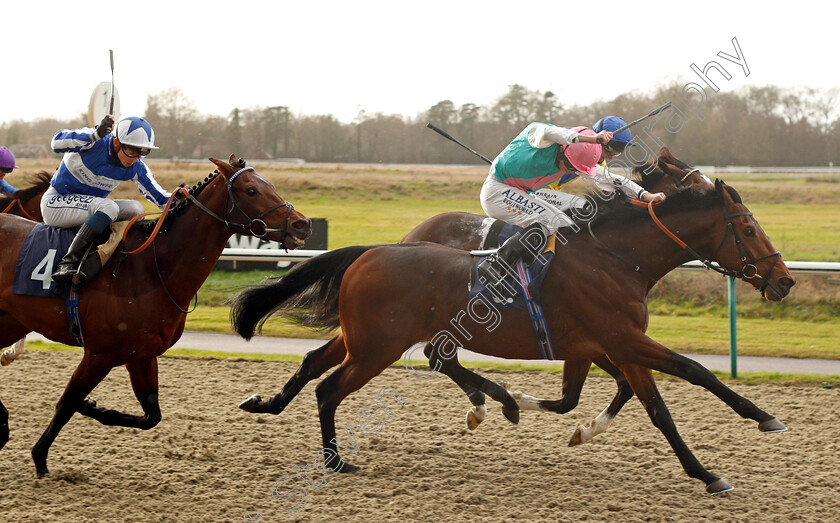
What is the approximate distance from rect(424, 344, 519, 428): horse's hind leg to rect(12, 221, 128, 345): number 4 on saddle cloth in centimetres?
206

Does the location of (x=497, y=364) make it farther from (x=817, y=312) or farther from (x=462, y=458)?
(x=817, y=312)

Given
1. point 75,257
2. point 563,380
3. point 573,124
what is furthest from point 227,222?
point 573,124

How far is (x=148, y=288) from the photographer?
4.26m

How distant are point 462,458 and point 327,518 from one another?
3.97 feet

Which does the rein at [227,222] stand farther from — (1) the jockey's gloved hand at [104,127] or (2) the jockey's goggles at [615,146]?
(2) the jockey's goggles at [615,146]

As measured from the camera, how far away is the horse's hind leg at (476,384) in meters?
4.99

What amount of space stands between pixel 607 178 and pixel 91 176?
3.02 m

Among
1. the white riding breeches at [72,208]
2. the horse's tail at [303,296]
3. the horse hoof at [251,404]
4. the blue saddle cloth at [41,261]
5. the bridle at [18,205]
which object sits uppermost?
the white riding breeches at [72,208]

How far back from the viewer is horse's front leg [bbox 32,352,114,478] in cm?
416

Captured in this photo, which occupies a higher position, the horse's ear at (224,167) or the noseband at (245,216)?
the horse's ear at (224,167)

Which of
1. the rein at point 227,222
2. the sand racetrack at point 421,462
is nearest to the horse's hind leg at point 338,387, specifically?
the sand racetrack at point 421,462

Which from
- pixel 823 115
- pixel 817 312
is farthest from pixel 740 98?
pixel 817 312

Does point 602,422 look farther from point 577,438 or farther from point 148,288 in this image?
point 148,288

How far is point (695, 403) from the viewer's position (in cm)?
590
